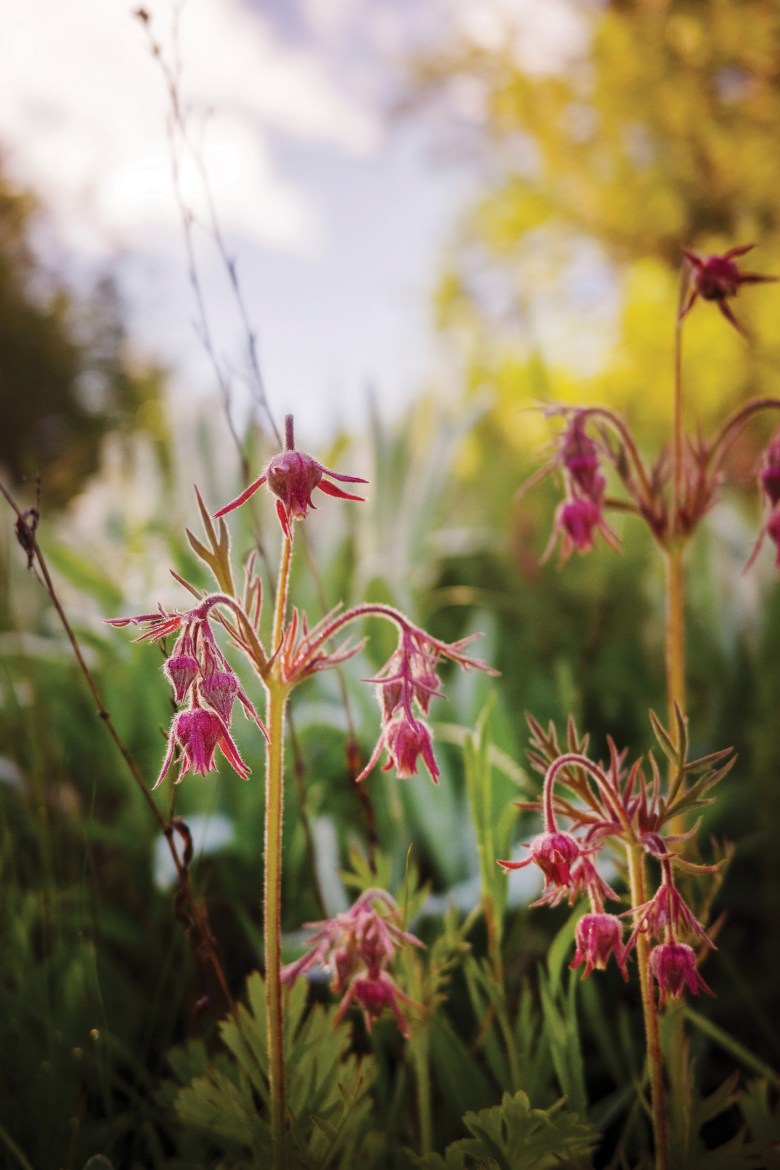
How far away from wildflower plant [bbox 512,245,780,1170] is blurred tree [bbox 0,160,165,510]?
10.5 meters

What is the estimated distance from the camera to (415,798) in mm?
1288

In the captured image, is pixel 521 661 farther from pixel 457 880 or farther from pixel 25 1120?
pixel 25 1120

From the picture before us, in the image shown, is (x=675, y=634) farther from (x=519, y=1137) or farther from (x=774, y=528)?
(x=519, y=1137)

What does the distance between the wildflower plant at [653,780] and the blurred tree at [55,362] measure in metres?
10.5

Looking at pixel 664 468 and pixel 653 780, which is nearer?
pixel 653 780

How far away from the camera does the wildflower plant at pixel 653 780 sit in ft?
1.87

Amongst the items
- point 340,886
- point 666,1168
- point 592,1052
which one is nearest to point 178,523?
point 340,886

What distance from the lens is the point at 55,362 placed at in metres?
12.3

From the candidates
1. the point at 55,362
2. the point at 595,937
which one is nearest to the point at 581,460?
the point at 595,937

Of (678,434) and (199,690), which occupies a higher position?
(678,434)

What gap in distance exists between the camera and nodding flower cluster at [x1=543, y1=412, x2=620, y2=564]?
31.0 inches

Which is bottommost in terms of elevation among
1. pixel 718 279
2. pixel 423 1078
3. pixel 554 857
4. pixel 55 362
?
pixel 423 1078

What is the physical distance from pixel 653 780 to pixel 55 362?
12631 millimetres

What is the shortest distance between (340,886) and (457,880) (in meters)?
0.25
